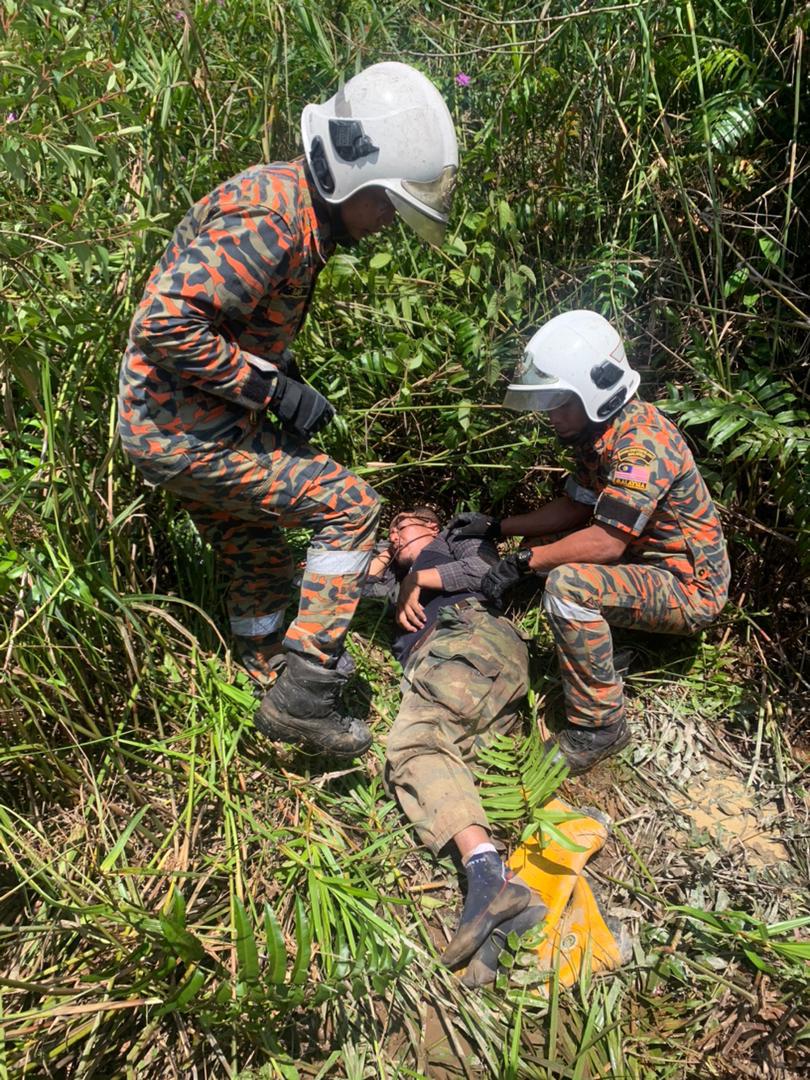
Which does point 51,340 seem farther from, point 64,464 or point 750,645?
point 750,645

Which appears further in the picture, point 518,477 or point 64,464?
point 518,477

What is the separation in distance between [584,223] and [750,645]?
1967 mm

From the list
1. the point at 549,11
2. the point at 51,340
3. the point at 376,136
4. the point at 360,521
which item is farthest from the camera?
the point at 549,11

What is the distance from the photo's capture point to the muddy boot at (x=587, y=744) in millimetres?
2672

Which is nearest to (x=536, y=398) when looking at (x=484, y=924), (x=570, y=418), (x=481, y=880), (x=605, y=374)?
(x=570, y=418)

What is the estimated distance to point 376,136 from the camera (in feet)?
6.68

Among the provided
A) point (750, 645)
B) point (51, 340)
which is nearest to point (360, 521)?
point (51, 340)

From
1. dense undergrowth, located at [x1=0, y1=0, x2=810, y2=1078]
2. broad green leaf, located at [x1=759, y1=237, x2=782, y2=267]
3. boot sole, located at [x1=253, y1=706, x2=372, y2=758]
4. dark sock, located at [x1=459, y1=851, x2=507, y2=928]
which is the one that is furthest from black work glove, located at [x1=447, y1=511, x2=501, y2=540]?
broad green leaf, located at [x1=759, y1=237, x2=782, y2=267]

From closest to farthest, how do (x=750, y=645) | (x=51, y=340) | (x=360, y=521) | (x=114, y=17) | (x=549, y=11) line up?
(x=51, y=340) → (x=360, y=521) → (x=114, y=17) → (x=750, y=645) → (x=549, y=11)

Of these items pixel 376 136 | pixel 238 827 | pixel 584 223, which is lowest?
pixel 238 827

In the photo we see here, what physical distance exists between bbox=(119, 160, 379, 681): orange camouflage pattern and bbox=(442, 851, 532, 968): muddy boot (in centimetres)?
79

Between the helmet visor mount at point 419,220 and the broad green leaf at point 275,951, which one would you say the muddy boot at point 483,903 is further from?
the helmet visor mount at point 419,220

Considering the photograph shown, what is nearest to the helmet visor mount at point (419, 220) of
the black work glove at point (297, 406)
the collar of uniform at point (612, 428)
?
the black work glove at point (297, 406)

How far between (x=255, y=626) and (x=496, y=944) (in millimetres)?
1293
